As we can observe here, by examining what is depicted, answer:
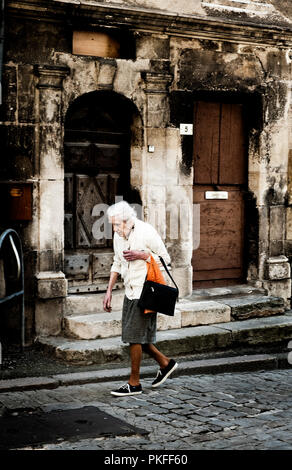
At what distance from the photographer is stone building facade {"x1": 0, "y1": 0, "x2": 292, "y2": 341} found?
8.63 m

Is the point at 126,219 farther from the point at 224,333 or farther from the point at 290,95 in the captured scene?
the point at 290,95

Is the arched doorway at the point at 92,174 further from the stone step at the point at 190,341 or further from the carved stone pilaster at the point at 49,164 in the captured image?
the stone step at the point at 190,341

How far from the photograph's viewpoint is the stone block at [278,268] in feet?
34.3

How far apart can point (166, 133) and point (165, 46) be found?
1.10m

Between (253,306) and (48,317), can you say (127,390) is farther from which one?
(253,306)

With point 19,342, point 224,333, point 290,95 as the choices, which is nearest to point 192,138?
point 290,95

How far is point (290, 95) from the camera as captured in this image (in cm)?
1070

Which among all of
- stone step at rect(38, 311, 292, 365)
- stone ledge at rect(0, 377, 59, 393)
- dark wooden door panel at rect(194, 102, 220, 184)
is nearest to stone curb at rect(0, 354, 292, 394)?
stone ledge at rect(0, 377, 59, 393)

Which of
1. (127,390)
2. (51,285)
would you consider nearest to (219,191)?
(51,285)

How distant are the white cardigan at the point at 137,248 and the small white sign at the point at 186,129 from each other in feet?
9.32

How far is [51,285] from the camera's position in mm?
8672

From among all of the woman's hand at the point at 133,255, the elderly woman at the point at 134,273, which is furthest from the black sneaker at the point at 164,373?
the woman's hand at the point at 133,255

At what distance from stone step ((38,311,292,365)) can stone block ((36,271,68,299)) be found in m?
0.50
